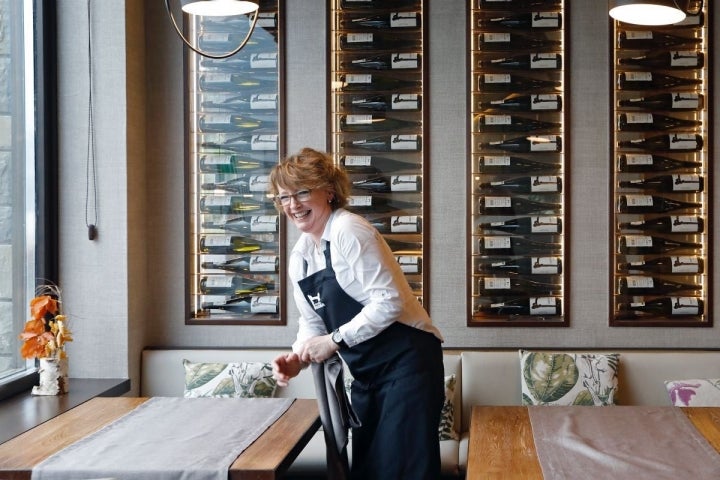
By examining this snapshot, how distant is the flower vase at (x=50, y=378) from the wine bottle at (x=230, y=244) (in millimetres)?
1025

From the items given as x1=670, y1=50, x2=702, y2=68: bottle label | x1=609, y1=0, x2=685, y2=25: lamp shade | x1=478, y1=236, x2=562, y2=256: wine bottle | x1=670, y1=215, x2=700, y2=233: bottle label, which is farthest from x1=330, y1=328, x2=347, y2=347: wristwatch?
x1=670, y1=50, x2=702, y2=68: bottle label

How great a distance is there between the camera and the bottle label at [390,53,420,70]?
167 inches

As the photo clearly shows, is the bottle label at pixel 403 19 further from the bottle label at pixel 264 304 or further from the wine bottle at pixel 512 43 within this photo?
the bottle label at pixel 264 304

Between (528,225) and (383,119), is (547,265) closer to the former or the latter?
(528,225)

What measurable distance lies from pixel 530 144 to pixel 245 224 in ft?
4.89

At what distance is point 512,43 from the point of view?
422cm

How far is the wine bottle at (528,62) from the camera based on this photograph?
165 inches

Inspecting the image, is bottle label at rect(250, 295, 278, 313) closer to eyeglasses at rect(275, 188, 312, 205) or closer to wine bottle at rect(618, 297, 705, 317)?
eyeglasses at rect(275, 188, 312, 205)

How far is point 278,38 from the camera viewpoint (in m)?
4.29

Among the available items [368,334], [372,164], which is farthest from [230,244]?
[368,334]

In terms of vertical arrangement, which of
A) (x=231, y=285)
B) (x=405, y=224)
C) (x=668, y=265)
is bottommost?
(x=231, y=285)

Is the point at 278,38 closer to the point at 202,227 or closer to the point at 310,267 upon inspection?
the point at 202,227

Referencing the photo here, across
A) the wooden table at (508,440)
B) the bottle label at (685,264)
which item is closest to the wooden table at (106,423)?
the wooden table at (508,440)

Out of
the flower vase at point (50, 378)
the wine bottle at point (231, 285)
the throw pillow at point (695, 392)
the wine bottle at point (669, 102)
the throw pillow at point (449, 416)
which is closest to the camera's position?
the flower vase at point (50, 378)
